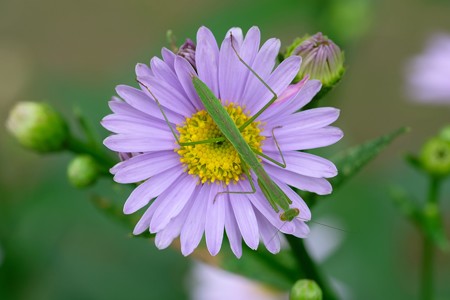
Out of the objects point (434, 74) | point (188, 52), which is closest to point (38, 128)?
point (188, 52)

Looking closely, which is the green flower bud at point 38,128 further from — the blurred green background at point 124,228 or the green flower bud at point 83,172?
the blurred green background at point 124,228

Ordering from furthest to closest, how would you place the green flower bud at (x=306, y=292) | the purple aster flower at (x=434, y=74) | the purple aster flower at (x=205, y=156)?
the purple aster flower at (x=434, y=74), the green flower bud at (x=306, y=292), the purple aster flower at (x=205, y=156)

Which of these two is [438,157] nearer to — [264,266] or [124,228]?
[264,266]

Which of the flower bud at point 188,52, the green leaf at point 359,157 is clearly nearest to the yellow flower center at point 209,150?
the flower bud at point 188,52

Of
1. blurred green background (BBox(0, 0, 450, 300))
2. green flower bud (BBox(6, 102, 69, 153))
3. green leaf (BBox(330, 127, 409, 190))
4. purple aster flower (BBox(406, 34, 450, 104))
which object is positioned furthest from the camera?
blurred green background (BBox(0, 0, 450, 300))

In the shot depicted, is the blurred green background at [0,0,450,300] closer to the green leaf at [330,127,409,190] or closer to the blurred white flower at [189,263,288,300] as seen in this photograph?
the blurred white flower at [189,263,288,300]

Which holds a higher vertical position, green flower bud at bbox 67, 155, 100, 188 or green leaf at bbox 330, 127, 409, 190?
green flower bud at bbox 67, 155, 100, 188

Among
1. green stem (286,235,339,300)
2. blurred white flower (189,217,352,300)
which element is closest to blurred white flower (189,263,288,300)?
blurred white flower (189,217,352,300)
